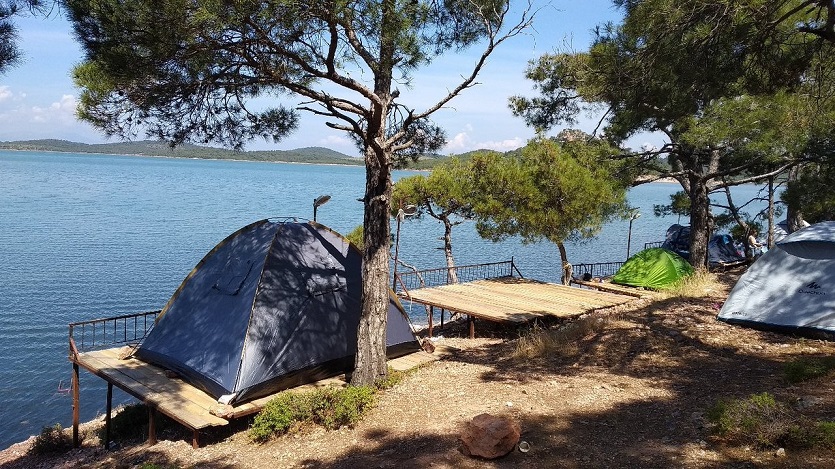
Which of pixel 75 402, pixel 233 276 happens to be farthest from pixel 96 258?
pixel 233 276

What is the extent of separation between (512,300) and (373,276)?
21.4 ft

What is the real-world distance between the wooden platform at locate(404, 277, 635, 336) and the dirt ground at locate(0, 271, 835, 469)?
7.32ft

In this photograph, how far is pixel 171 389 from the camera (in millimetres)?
8188

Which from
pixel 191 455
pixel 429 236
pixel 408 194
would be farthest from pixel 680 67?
pixel 429 236

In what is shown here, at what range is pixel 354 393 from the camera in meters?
7.40

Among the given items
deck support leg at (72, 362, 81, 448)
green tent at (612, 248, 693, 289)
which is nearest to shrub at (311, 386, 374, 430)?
deck support leg at (72, 362, 81, 448)

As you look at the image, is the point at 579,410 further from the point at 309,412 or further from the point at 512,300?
the point at 512,300

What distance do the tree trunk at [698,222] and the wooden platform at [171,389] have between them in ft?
39.0

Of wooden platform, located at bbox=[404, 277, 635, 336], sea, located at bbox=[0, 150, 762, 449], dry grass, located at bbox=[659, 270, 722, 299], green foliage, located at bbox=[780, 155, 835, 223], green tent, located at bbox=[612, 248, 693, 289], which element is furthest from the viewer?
green tent, located at bbox=[612, 248, 693, 289]

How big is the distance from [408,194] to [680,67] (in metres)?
11.9

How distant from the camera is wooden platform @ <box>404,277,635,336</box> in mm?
12539

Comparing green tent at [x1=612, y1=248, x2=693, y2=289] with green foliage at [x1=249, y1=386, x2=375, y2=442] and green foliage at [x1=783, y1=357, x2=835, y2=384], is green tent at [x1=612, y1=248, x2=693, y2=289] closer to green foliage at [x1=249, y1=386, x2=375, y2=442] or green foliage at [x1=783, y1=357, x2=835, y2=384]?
green foliage at [x1=783, y1=357, x2=835, y2=384]

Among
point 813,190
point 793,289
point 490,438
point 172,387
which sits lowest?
point 172,387

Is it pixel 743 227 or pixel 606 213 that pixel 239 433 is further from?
pixel 743 227
